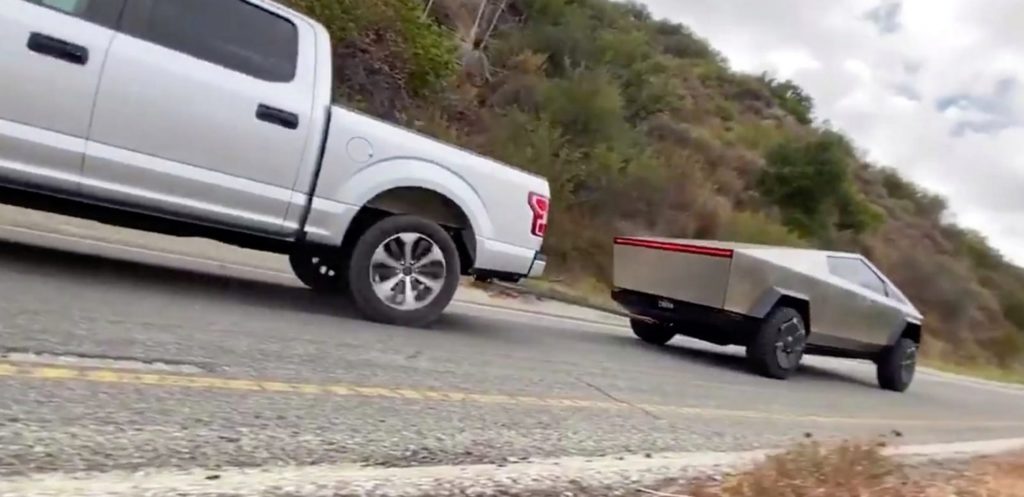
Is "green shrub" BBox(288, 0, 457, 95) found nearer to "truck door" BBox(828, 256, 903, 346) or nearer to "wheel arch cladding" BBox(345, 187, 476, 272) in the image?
"wheel arch cladding" BBox(345, 187, 476, 272)

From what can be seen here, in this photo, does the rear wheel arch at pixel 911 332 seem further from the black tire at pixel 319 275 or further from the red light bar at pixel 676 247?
the black tire at pixel 319 275

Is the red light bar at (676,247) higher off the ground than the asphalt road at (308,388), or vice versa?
the red light bar at (676,247)

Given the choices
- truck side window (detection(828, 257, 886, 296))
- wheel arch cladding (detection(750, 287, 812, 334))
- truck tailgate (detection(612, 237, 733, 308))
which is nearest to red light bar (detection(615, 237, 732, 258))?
truck tailgate (detection(612, 237, 733, 308))

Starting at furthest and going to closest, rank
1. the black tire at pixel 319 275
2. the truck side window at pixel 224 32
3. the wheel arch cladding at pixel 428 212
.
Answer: the black tire at pixel 319 275
the wheel arch cladding at pixel 428 212
the truck side window at pixel 224 32

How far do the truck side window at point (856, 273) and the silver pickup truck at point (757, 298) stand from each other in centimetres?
1

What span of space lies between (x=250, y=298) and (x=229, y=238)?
784 mm

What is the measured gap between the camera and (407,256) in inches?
265

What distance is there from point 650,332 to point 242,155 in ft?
19.7

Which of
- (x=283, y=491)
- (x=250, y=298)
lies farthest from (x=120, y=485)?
(x=250, y=298)

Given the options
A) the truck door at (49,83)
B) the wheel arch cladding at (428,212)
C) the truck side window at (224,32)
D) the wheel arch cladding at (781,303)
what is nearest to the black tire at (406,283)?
the wheel arch cladding at (428,212)

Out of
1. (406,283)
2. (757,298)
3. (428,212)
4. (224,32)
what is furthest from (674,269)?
(224,32)

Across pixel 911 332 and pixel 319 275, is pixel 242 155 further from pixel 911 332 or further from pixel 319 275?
pixel 911 332

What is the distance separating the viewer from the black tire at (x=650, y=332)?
34.9ft

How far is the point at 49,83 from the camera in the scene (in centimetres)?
519
